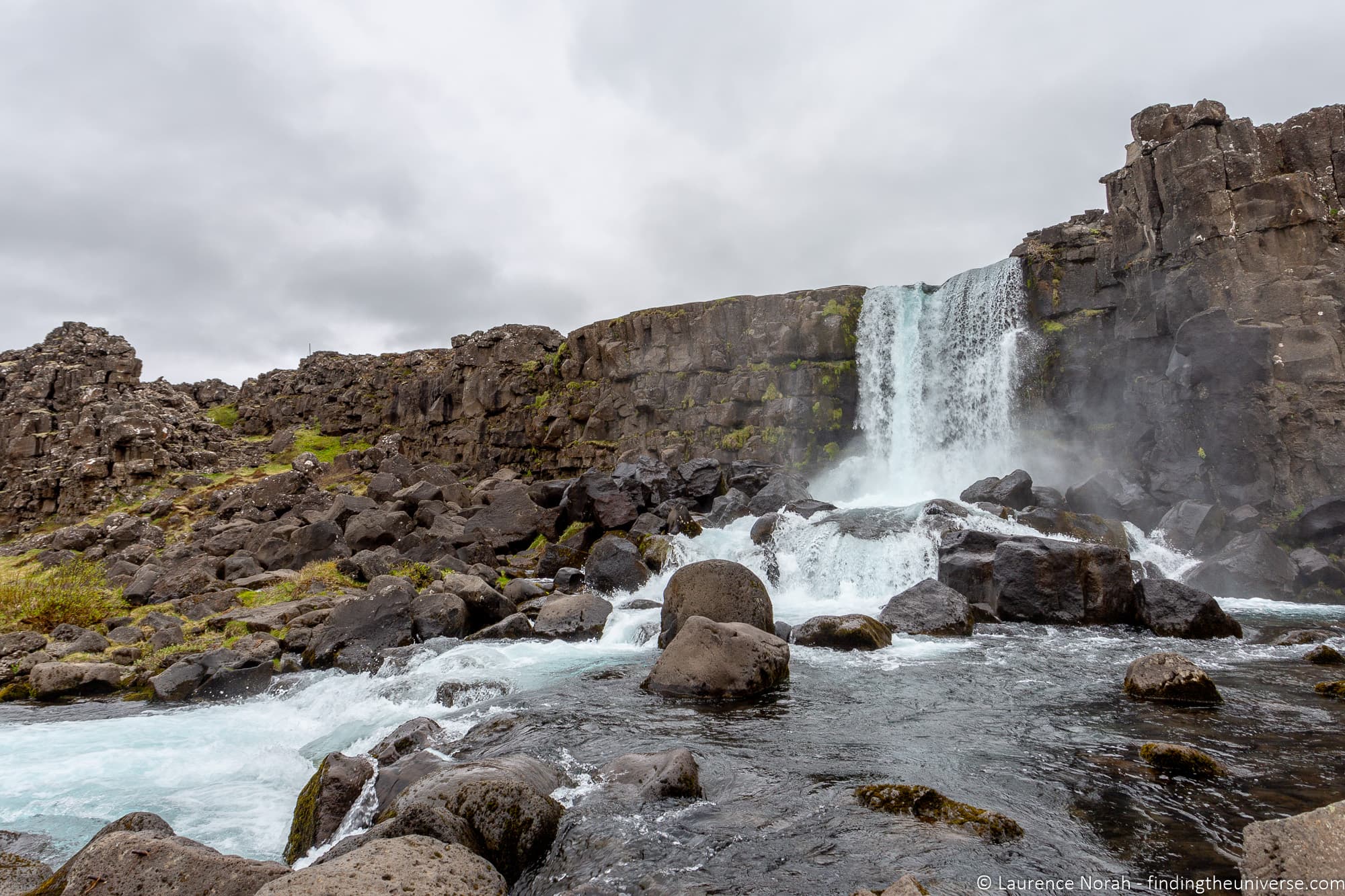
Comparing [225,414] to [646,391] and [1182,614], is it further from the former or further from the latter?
[1182,614]

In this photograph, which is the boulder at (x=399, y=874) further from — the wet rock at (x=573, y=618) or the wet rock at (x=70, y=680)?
the wet rock at (x=70, y=680)

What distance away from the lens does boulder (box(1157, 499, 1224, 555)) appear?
21.8 m

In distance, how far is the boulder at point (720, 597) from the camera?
13.9m

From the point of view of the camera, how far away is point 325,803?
22.6ft

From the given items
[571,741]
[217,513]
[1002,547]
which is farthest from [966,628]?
[217,513]

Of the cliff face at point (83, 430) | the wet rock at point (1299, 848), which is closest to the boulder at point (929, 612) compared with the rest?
the wet rock at point (1299, 848)

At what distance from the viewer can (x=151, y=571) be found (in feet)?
72.8

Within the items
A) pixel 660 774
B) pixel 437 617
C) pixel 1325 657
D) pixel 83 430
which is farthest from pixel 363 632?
pixel 83 430

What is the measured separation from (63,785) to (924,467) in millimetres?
32530

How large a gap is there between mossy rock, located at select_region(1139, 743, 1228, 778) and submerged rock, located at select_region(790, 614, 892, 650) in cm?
681

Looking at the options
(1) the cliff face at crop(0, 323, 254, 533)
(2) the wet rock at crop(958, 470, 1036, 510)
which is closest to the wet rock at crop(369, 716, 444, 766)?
(2) the wet rock at crop(958, 470, 1036, 510)

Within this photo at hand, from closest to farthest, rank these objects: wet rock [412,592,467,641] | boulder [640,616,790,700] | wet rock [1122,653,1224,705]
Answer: wet rock [1122,653,1224,705] < boulder [640,616,790,700] < wet rock [412,592,467,641]

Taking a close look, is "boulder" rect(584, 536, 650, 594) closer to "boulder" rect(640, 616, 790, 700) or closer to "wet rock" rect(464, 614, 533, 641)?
"wet rock" rect(464, 614, 533, 641)

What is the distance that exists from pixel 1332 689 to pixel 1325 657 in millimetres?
2803
